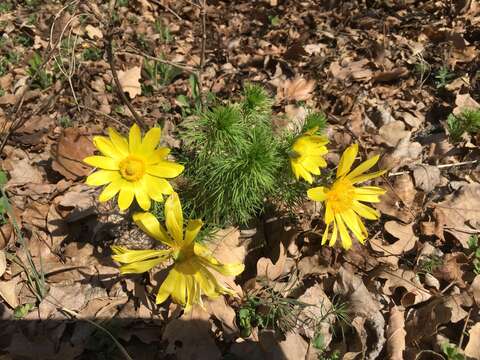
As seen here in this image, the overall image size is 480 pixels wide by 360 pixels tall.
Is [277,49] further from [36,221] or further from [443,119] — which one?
[36,221]

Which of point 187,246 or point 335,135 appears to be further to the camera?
point 335,135

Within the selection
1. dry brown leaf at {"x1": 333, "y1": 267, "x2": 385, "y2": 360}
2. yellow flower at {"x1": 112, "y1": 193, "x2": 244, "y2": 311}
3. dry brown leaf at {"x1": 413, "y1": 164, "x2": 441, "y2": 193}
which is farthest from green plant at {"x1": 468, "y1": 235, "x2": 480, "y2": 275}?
yellow flower at {"x1": 112, "y1": 193, "x2": 244, "y2": 311}

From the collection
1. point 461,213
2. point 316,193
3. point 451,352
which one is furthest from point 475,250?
point 316,193

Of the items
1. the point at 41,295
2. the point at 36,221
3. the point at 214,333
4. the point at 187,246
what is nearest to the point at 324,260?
the point at 214,333

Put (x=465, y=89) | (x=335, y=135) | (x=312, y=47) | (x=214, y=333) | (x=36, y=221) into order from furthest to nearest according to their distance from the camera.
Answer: (x=312, y=47), (x=465, y=89), (x=335, y=135), (x=36, y=221), (x=214, y=333)

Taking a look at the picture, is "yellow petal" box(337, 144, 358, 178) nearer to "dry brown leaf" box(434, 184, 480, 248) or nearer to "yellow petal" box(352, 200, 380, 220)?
"yellow petal" box(352, 200, 380, 220)

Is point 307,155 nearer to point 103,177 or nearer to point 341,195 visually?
point 341,195

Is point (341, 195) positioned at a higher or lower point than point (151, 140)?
lower
